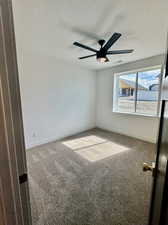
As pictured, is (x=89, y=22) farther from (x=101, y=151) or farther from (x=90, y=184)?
A: (x=101, y=151)

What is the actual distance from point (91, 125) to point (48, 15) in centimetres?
387

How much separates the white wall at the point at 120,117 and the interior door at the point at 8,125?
142 inches

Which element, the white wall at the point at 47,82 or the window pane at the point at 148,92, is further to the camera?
the window pane at the point at 148,92

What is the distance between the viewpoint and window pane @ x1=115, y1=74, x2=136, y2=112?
4.03 m

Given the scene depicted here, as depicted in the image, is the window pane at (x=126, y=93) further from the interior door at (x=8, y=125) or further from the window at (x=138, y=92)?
the interior door at (x=8, y=125)

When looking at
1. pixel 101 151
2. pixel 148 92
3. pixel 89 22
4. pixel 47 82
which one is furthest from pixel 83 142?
pixel 89 22

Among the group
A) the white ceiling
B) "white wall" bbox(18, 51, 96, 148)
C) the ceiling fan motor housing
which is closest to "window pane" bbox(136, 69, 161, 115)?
the white ceiling

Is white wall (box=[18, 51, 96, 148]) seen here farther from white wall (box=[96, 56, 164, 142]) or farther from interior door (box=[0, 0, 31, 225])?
interior door (box=[0, 0, 31, 225])

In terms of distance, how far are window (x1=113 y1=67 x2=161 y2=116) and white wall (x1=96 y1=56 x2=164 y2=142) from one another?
8.0 inches

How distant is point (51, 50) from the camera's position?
113 inches

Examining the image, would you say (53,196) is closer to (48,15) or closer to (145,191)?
(145,191)

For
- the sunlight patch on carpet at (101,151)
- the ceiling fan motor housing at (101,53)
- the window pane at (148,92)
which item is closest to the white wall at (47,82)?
the ceiling fan motor housing at (101,53)

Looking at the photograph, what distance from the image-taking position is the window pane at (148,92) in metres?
3.49

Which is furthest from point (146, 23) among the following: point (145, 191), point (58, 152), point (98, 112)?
point (98, 112)
